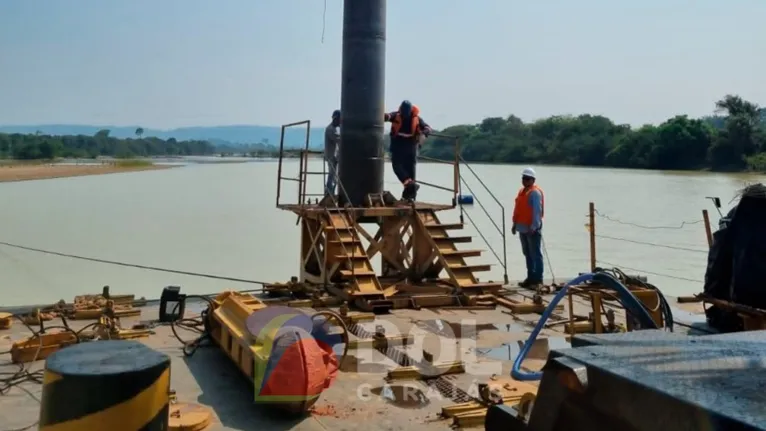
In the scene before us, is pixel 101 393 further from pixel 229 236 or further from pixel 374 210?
pixel 229 236

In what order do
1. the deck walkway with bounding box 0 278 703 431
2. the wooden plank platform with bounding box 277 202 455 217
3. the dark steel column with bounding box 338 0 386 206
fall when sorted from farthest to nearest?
the dark steel column with bounding box 338 0 386 206 → the wooden plank platform with bounding box 277 202 455 217 → the deck walkway with bounding box 0 278 703 431

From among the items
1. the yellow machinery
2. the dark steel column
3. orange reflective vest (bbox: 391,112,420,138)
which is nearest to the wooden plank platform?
the dark steel column

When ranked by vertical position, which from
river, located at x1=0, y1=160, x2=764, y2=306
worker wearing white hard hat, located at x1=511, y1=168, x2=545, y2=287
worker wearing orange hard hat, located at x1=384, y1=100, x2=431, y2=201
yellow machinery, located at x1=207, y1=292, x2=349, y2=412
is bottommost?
river, located at x1=0, y1=160, x2=764, y2=306

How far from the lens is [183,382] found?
234 inches

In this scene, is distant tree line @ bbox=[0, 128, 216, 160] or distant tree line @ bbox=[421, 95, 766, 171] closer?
distant tree line @ bbox=[421, 95, 766, 171]

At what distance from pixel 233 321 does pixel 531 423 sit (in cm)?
410

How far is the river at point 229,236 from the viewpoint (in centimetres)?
1565

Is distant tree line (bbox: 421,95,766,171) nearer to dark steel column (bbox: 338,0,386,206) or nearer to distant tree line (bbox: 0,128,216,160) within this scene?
dark steel column (bbox: 338,0,386,206)

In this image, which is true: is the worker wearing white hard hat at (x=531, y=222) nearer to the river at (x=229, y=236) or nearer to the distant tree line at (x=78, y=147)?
the river at (x=229, y=236)

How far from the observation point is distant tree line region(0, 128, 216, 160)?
10838 cm

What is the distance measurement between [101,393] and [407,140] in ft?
26.9

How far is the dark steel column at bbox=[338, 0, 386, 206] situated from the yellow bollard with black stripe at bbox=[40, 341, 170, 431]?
22.7 ft

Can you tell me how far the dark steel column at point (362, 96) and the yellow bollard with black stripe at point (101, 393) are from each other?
6934 millimetres

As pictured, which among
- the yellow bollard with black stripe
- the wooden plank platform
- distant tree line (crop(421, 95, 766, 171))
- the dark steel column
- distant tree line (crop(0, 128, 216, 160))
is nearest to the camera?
the yellow bollard with black stripe
